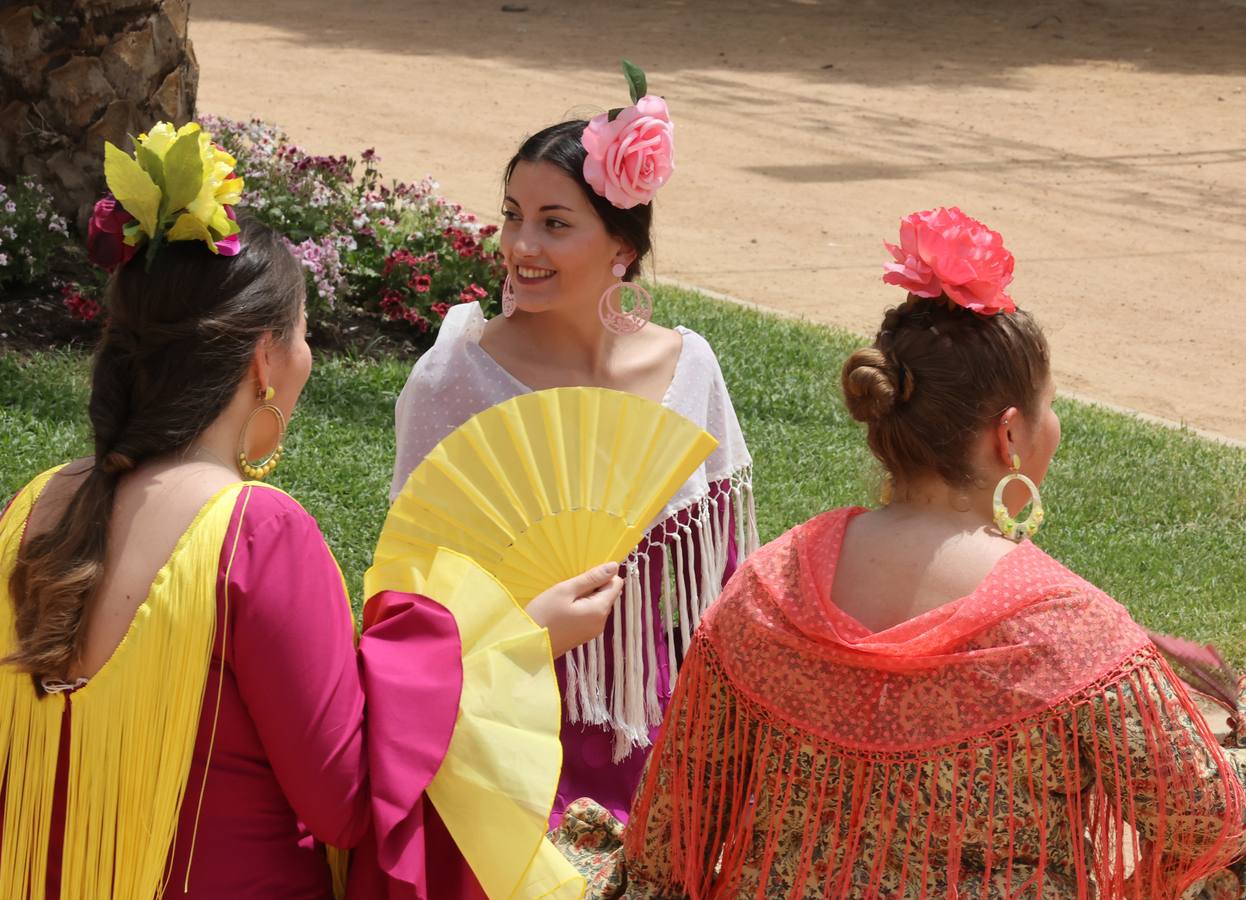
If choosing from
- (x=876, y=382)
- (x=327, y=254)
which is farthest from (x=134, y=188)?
(x=327, y=254)

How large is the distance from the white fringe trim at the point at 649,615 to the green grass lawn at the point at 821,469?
1953 millimetres

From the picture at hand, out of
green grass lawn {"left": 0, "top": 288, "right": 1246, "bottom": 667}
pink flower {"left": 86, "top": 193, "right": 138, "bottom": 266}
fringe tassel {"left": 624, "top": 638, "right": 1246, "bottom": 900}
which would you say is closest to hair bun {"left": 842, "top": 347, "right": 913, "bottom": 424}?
fringe tassel {"left": 624, "top": 638, "right": 1246, "bottom": 900}

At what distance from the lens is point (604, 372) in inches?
138

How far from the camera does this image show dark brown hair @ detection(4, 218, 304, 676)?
212 centimetres

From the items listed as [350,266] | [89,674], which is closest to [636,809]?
[89,674]

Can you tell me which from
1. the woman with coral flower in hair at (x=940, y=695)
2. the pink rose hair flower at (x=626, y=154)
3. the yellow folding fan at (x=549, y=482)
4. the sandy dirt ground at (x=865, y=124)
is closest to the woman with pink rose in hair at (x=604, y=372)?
the pink rose hair flower at (x=626, y=154)

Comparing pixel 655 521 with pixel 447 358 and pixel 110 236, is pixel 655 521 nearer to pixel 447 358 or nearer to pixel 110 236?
pixel 447 358

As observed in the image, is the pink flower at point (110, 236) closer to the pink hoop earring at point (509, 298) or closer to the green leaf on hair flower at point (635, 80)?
the pink hoop earring at point (509, 298)

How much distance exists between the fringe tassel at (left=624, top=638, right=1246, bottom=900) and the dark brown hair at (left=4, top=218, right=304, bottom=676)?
32.6 inches

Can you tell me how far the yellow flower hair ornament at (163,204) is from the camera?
220 cm

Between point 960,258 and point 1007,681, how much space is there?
61cm

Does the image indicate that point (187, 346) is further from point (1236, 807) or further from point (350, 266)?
point (350, 266)

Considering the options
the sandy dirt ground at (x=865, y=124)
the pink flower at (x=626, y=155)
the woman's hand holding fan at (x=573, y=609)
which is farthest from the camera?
the sandy dirt ground at (x=865, y=124)

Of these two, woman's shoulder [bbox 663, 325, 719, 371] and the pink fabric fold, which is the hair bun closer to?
the pink fabric fold
